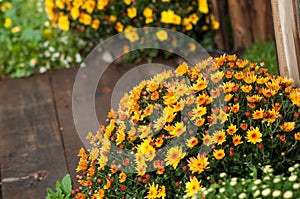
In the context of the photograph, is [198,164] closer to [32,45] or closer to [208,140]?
[208,140]

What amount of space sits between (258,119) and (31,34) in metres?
2.94

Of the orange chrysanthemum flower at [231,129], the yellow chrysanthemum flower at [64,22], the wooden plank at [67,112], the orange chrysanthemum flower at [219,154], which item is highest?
the yellow chrysanthemum flower at [64,22]

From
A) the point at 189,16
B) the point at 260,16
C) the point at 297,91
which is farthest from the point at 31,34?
the point at 297,91

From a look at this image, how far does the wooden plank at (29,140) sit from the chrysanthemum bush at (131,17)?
0.50 meters

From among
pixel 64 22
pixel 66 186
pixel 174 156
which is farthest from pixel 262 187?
pixel 64 22

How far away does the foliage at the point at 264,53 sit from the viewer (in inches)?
164

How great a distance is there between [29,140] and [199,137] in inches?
70.0

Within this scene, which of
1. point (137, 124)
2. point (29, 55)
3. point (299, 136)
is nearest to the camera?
point (299, 136)

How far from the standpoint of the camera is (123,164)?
2756 millimetres

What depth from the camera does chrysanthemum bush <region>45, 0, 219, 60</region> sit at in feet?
15.2

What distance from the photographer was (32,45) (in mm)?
5199

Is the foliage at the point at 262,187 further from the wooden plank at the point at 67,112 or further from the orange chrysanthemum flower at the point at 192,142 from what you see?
the wooden plank at the point at 67,112

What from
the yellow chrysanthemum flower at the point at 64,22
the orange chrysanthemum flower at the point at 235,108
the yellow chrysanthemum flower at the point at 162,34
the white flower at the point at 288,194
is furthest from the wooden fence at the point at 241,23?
the white flower at the point at 288,194

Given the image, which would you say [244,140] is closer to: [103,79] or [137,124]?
[137,124]
